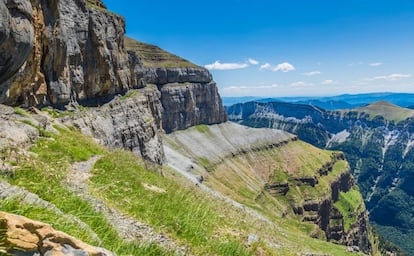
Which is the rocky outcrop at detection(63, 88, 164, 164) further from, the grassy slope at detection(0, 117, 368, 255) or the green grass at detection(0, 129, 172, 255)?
the green grass at detection(0, 129, 172, 255)

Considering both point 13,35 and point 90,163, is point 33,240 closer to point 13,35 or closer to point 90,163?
point 90,163

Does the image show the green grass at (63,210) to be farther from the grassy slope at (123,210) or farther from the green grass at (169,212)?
the green grass at (169,212)

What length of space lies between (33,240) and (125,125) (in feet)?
253

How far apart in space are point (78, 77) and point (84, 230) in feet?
199

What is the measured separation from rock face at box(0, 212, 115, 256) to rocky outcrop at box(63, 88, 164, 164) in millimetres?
53668

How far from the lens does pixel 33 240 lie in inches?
279

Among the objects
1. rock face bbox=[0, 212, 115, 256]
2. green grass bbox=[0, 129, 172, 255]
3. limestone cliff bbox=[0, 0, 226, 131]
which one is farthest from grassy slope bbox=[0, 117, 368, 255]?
limestone cliff bbox=[0, 0, 226, 131]

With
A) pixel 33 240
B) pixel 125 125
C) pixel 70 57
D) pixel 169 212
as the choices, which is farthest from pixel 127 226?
pixel 125 125

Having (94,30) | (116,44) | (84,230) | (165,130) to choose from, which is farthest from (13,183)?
(165,130)

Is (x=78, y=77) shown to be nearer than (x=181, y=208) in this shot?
No

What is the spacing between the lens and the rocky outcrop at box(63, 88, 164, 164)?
6731cm

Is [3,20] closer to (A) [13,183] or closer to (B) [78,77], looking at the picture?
(A) [13,183]

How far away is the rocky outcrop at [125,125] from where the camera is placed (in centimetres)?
6731

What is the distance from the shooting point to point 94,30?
70438 millimetres
